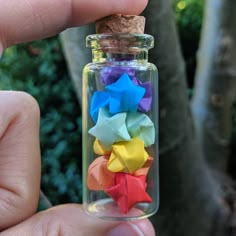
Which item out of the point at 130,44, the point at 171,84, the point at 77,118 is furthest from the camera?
the point at 77,118

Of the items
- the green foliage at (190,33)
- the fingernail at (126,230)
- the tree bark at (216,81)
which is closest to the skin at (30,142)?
the fingernail at (126,230)

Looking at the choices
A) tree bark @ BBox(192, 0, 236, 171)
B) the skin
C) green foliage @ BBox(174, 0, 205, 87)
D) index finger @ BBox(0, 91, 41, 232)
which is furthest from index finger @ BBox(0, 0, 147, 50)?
green foliage @ BBox(174, 0, 205, 87)

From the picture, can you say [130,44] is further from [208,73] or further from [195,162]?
[208,73]

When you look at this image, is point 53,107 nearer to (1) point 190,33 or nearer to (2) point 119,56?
(1) point 190,33

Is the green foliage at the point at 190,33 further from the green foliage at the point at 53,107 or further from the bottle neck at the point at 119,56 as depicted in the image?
the bottle neck at the point at 119,56

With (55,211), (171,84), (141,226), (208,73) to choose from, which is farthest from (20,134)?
(208,73)

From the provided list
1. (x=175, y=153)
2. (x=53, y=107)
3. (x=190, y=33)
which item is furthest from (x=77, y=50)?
(x=190, y=33)
